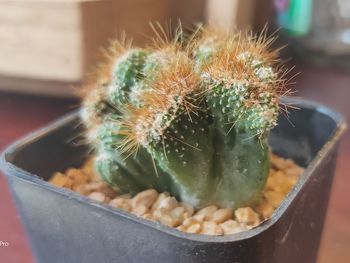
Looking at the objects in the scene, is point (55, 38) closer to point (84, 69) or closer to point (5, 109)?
point (84, 69)

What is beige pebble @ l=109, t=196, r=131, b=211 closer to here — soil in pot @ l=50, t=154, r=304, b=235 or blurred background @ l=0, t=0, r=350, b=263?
soil in pot @ l=50, t=154, r=304, b=235

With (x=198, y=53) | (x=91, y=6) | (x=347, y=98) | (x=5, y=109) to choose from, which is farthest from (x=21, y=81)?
(x=347, y=98)

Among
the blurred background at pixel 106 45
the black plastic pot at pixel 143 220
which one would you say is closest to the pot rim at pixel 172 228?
the black plastic pot at pixel 143 220

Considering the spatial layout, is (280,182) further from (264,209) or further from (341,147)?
(341,147)

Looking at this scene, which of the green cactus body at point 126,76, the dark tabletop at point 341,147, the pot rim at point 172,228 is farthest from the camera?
the dark tabletop at point 341,147

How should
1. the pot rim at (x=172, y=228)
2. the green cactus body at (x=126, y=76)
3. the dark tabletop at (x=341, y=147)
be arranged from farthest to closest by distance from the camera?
the dark tabletop at (x=341, y=147) < the green cactus body at (x=126, y=76) < the pot rim at (x=172, y=228)

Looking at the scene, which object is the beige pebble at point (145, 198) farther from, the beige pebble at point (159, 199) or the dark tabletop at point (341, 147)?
the dark tabletop at point (341, 147)

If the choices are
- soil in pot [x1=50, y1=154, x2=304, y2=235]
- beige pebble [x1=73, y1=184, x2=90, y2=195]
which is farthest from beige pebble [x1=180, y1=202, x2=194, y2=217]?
beige pebble [x1=73, y1=184, x2=90, y2=195]
